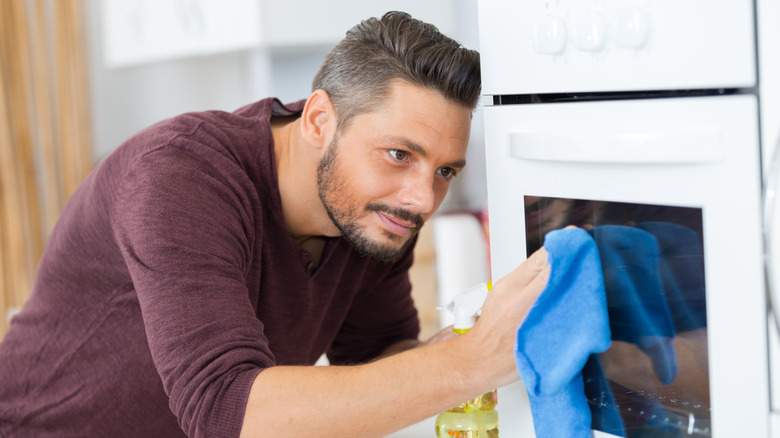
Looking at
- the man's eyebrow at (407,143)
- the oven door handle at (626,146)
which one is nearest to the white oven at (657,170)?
the oven door handle at (626,146)

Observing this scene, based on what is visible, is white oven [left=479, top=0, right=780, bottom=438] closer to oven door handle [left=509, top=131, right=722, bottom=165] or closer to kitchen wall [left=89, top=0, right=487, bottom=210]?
oven door handle [left=509, top=131, right=722, bottom=165]

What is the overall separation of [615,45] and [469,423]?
0.53 metres

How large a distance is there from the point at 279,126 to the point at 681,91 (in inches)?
A: 30.2

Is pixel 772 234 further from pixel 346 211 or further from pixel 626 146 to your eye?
pixel 346 211

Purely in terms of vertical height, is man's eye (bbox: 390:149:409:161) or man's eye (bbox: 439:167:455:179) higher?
man's eye (bbox: 390:149:409:161)

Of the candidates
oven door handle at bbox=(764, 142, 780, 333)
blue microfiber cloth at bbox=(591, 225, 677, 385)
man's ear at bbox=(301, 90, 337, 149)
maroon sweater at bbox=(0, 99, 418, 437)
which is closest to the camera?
oven door handle at bbox=(764, 142, 780, 333)

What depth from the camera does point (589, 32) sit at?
75 cm

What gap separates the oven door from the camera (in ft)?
2.25

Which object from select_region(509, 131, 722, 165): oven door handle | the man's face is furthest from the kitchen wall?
select_region(509, 131, 722, 165): oven door handle

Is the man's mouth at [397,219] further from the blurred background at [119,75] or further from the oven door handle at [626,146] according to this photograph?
the blurred background at [119,75]

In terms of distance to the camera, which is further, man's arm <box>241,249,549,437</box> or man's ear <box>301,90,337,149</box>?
man's ear <box>301,90,337,149</box>

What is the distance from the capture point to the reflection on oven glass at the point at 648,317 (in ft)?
2.42

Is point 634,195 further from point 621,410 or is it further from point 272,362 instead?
point 272,362

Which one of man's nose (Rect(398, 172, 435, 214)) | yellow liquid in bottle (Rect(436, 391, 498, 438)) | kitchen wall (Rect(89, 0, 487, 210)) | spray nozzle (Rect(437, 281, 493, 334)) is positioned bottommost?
yellow liquid in bottle (Rect(436, 391, 498, 438))
